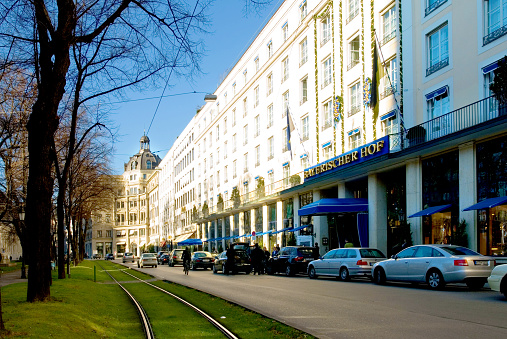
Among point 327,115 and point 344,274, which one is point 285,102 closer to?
point 327,115

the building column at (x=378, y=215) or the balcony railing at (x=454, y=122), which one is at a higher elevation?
the balcony railing at (x=454, y=122)

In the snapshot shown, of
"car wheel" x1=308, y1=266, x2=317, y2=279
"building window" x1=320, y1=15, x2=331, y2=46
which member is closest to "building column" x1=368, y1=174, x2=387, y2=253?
"car wheel" x1=308, y1=266, x2=317, y2=279

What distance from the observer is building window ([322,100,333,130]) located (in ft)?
123

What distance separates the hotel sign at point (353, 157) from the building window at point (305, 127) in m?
4.43

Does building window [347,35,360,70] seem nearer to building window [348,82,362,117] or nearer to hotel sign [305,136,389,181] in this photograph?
building window [348,82,362,117]

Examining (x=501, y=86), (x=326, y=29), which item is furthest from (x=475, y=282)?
(x=326, y=29)

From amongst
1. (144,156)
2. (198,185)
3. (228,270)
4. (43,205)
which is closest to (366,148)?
(228,270)

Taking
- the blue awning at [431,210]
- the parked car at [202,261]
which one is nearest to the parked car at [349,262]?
the blue awning at [431,210]

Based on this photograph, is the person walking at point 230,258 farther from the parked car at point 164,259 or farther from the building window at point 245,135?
the parked car at point 164,259

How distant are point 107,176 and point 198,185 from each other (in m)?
39.3

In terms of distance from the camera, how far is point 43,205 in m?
13.4

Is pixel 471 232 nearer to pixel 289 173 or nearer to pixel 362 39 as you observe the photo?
pixel 362 39

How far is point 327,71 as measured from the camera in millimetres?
38125

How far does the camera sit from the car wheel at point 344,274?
78.1ft
